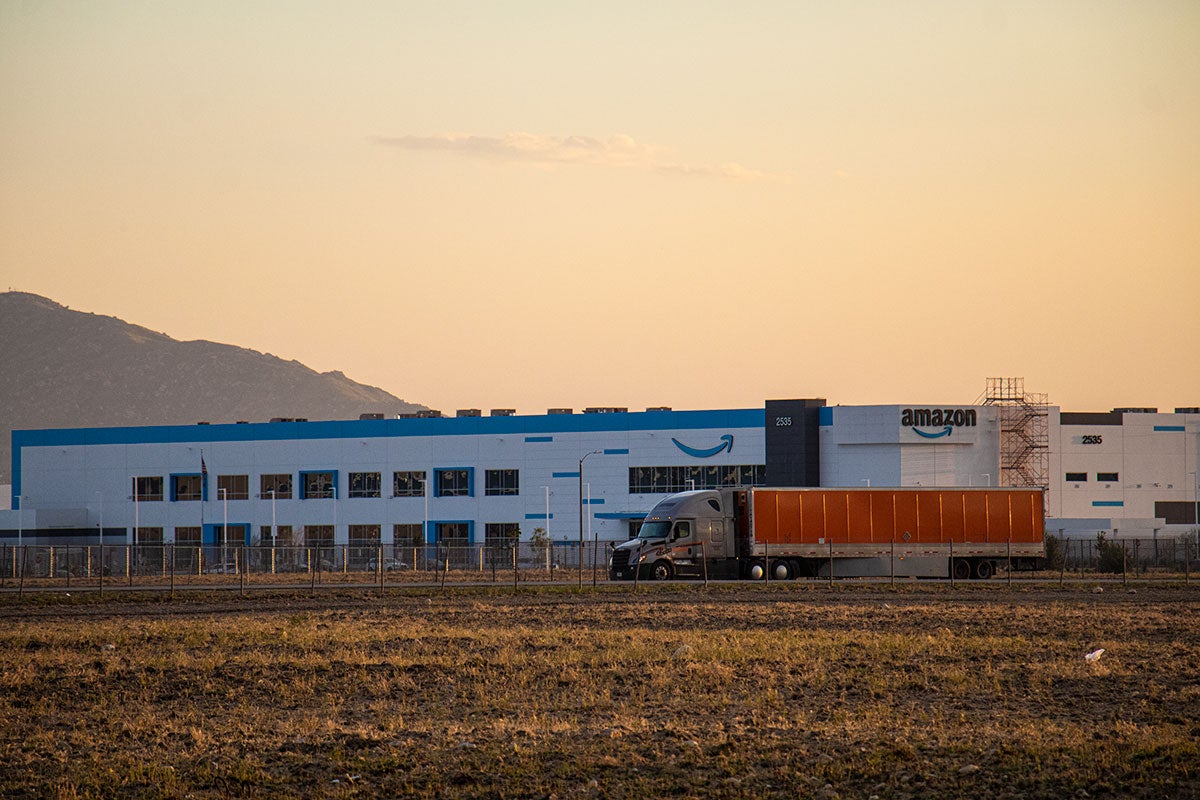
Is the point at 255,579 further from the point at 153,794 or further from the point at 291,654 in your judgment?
the point at 153,794

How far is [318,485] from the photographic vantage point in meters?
111

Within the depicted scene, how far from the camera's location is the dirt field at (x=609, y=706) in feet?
49.6

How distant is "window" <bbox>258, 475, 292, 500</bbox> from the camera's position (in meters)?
111

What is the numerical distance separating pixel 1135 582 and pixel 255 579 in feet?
118

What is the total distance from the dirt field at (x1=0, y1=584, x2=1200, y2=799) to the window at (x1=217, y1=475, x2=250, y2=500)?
253 feet

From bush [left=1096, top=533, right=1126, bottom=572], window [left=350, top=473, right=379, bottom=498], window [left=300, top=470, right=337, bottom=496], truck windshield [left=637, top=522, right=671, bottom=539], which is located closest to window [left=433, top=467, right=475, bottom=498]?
window [left=350, top=473, right=379, bottom=498]

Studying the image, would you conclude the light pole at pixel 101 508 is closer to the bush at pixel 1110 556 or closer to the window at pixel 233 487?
the window at pixel 233 487

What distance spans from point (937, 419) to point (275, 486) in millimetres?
48865

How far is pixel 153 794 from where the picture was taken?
48.1ft

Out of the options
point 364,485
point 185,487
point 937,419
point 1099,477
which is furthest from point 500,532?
point 1099,477

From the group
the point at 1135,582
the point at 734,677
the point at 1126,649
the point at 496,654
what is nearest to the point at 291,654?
the point at 496,654

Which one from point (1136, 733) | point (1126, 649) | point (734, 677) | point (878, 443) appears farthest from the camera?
point (878, 443)

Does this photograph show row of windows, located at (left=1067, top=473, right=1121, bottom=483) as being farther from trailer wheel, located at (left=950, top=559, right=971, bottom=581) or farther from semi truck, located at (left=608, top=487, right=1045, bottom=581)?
trailer wheel, located at (left=950, top=559, right=971, bottom=581)

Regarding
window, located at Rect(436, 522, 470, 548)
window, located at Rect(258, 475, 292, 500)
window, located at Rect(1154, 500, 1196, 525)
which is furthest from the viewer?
→ window, located at Rect(258, 475, 292, 500)
